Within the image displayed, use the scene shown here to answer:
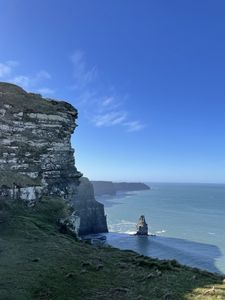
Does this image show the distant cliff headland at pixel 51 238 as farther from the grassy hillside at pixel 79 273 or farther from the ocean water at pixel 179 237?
the ocean water at pixel 179 237

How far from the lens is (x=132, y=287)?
57.6ft

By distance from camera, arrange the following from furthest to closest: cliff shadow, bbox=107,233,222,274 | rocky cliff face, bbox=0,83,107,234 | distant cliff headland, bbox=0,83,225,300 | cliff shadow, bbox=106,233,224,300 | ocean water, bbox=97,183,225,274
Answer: ocean water, bbox=97,183,225,274 < cliff shadow, bbox=107,233,222,274 < rocky cliff face, bbox=0,83,107,234 < cliff shadow, bbox=106,233,224,300 < distant cliff headland, bbox=0,83,225,300

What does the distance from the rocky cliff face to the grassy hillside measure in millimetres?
6150

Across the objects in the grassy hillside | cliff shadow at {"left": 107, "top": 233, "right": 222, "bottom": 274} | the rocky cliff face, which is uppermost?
the rocky cliff face

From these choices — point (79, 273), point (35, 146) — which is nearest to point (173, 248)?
point (35, 146)

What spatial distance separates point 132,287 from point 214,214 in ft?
410

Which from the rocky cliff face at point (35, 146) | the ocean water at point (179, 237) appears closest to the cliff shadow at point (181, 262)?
the ocean water at point (179, 237)

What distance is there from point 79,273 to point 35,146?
18501 mm

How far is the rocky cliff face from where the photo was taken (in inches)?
1303

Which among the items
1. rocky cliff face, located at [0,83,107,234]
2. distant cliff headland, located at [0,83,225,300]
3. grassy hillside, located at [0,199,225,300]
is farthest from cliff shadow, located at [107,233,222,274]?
grassy hillside, located at [0,199,225,300]

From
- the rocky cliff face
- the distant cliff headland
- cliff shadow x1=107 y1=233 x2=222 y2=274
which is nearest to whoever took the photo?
the distant cliff headland

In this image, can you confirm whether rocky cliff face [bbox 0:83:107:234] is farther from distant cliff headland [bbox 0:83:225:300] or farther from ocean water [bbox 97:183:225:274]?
ocean water [bbox 97:183:225:274]

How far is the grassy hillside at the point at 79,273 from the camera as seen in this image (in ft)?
53.1

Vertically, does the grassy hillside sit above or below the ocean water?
above
